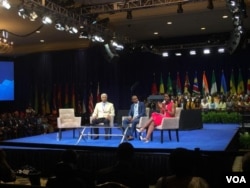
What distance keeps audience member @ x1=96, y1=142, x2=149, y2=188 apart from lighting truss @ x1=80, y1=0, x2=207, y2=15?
611 centimetres

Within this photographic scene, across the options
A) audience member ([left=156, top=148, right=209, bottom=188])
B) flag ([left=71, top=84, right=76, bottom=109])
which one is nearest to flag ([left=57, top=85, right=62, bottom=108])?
flag ([left=71, top=84, right=76, bottom=109])

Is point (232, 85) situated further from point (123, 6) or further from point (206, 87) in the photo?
point (123, 6)

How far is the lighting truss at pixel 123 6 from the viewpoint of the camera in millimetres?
8652

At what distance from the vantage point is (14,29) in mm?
11742

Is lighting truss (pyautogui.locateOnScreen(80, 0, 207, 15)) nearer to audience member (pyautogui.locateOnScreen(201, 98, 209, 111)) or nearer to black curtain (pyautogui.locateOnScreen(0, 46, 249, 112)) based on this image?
black curtain (pyautogui.locateOnScreen(0, 46, 249, 112))

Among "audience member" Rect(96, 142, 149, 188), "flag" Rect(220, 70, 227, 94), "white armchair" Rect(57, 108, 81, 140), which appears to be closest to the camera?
"audience member" Rect(96, 142, 149, 188)

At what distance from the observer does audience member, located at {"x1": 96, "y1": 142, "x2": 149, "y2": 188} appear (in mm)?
2840

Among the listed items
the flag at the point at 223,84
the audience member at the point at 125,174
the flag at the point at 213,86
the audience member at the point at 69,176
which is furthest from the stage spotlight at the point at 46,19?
the flag at the point at 223,84

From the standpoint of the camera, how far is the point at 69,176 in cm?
274

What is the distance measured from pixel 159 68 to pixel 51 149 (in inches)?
384

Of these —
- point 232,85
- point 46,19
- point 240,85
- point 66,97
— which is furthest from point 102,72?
point 46,19

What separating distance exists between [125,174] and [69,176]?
452mm

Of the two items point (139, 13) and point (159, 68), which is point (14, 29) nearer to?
point (139, 13)

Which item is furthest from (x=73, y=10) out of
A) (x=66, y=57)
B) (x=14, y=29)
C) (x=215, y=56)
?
(x=215, y=56)
